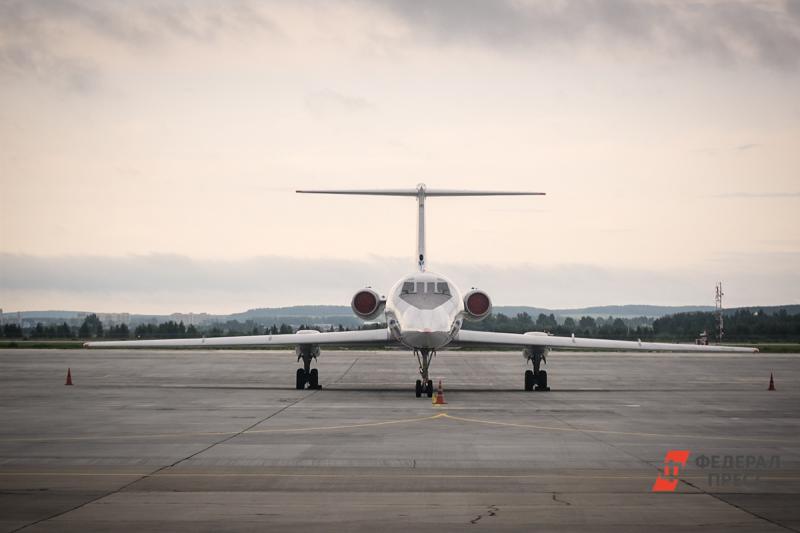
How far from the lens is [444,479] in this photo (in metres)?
12.0

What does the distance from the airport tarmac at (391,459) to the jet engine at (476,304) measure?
90.2 inches

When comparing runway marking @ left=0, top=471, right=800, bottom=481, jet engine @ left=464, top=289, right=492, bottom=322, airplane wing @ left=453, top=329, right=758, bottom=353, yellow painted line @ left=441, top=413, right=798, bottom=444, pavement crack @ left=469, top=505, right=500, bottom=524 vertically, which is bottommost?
pavement crack @ left=469, top=505, right=500, bottom=524

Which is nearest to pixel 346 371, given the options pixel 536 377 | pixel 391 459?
pixel 536 377

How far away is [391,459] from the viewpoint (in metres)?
13.8

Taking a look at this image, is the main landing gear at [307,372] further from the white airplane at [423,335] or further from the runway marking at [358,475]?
the runway marking at [358,475]

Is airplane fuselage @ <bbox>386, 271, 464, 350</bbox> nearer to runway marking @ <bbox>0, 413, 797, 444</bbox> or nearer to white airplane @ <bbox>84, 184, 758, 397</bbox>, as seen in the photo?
white airplane @ <bbox>84, 184, 758, 397</bbox>

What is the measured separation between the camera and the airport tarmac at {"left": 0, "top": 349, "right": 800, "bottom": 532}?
967 centimetres

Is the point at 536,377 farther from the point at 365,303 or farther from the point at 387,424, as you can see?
the point at 387,424

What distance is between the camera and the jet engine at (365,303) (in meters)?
29.2

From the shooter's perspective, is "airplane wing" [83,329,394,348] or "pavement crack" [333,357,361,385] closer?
"airplane wing" [83,329,394,348]

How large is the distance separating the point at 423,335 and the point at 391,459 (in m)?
11.7

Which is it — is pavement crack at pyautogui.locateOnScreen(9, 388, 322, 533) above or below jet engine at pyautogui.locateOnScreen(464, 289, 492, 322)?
below

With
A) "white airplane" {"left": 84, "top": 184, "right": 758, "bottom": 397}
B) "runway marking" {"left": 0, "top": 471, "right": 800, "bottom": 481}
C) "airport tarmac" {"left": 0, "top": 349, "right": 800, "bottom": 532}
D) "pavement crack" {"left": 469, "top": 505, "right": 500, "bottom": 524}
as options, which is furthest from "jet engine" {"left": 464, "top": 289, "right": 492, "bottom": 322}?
"pavement crack" {"left": 469, "top": 505, "right": 500, "bottom": 524}

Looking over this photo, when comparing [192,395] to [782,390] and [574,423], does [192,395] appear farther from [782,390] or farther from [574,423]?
[782,390]
